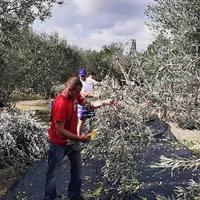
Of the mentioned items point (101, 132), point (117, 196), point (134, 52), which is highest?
point (134, 52)

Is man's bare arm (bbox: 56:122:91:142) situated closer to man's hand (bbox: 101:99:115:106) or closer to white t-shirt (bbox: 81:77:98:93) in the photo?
man's hand (bbox: 101:99:115:106)

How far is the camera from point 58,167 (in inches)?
284

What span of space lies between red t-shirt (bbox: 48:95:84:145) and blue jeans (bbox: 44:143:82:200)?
0.11 metres

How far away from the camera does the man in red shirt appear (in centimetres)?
688

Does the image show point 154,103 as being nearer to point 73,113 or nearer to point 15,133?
point 73,113

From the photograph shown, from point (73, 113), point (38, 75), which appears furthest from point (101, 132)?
point (38, 75)

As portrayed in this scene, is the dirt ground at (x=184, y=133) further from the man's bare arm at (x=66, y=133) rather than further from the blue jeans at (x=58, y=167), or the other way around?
the man's bare arm at (x=66, y=133)

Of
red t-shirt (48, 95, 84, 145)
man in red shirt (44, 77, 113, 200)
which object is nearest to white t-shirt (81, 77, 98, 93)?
man in red shirt (44, 77, 113, 200)

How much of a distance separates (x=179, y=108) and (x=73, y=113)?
1.89 m

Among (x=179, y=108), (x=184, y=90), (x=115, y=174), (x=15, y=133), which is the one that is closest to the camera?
(x=184, y=90)

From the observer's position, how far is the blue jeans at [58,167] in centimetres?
709

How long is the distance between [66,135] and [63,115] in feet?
0.87

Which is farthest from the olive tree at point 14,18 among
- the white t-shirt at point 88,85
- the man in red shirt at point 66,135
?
the man in red shirt at point 66,135

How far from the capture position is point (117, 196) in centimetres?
706
